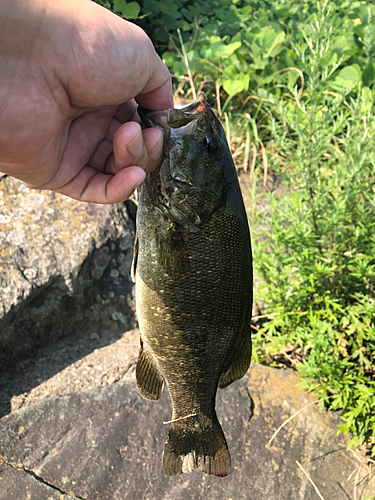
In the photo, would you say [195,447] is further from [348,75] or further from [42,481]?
[348,75]

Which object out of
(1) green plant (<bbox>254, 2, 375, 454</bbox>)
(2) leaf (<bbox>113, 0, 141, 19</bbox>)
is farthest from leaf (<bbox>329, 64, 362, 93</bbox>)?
(2) leaf (<bbox>113, 0, 141, 19</bbox>)

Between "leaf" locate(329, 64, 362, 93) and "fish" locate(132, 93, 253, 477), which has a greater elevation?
"fish" locate(132, 93, 253, 477)

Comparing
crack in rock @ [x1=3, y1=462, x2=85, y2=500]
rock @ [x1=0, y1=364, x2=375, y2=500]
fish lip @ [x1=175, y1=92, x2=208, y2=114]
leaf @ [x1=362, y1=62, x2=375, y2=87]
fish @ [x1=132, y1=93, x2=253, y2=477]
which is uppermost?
fish lip @ [x1=175, y1=92, x2=208, y2=114]

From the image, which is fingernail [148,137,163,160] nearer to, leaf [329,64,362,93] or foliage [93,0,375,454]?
foliage [93,0,375,454]

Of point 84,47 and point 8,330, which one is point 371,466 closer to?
point 8,330

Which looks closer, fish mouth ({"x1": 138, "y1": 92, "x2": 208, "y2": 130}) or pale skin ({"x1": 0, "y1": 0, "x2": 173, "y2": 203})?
pale skin ({"x1": 0, "y1": 0, "x2": 173, "y2": 203})

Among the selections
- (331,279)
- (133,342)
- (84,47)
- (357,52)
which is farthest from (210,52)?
(84,47)

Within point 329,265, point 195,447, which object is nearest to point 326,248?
point 329,265
